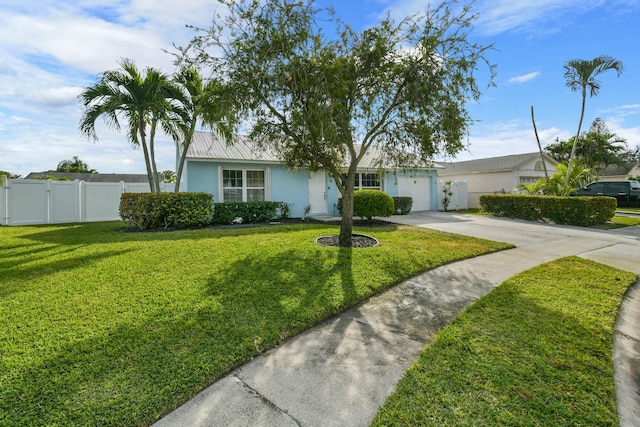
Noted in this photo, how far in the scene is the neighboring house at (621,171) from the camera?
37594 mm

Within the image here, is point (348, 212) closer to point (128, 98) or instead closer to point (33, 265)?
point (33, 265)

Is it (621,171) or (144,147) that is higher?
(621,171)

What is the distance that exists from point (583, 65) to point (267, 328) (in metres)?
17.6

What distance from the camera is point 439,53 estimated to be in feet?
21.1

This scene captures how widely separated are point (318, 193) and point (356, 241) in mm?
7573

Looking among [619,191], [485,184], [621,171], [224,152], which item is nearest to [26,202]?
[224,152]

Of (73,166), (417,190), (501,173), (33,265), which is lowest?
(33,265)

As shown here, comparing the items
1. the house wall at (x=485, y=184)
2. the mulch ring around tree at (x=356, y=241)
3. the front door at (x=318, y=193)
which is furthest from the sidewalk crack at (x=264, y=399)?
the house wall at (x=485, y=184)

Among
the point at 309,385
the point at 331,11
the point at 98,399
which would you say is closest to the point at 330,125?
the point at 331,11

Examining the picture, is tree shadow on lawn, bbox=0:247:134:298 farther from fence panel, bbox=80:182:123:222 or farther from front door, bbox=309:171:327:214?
front door, bbox=309:171:327:214

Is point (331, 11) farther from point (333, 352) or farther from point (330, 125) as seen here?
point (333, 352)

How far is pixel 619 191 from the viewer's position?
1997 cm

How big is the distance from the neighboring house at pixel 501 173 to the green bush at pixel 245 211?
1432 centimetres

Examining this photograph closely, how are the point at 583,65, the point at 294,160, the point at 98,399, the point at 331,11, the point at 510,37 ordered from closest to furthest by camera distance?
the point at 98,399, the point at 331,11, the point at 510,37, the point at 294,160, the point at 583,65
